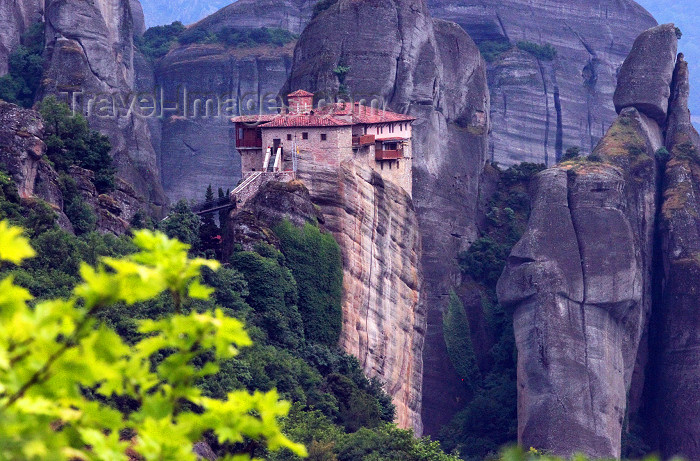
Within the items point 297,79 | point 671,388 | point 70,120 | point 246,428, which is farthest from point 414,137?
point 246,428

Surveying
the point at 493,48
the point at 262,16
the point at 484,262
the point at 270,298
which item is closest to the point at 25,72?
the point at 484,262

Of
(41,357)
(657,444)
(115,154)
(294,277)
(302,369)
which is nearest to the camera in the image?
(41,357)

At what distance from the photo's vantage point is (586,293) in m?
71.8

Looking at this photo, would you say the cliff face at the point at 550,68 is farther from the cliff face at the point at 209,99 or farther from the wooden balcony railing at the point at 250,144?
the wooden balcony railing at the point at 250,144

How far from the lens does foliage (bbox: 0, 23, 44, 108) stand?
279 feet

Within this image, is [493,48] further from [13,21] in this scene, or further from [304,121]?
[304,121]

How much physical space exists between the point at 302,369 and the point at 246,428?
135 feet

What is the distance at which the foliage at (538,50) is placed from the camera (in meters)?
117

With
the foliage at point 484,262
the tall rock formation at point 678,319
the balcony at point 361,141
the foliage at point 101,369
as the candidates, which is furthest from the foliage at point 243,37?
the foliage at point 101,369

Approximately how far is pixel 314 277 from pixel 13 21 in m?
42.3

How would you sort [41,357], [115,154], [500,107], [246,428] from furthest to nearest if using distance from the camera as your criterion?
[500,107] < [115,154] < [246,428] < [41,357]

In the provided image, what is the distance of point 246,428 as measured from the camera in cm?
1044

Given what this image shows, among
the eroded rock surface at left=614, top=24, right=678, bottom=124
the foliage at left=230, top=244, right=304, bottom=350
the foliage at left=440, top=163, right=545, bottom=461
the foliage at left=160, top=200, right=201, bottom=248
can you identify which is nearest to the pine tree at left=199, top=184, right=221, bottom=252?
the foliage at left=160, top=200, right=201, bottom=248

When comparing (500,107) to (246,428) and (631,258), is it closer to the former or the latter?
(631,258)
